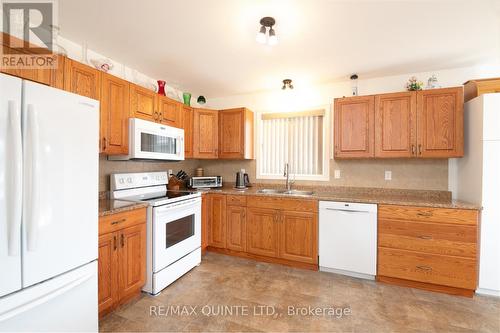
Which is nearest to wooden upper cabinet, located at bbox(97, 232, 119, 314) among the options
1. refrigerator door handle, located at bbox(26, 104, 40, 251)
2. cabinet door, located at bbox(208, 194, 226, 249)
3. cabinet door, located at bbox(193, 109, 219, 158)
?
refrigerator door handle, located at bbox(26, 104, 40, 251)

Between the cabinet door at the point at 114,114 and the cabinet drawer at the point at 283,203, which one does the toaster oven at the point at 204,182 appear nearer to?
the cabinet drawer at the point at 283,203

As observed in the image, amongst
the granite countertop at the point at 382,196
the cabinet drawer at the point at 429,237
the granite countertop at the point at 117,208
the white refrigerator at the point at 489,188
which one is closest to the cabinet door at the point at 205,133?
the granite countertop at the point at 382,196

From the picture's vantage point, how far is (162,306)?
2.02m

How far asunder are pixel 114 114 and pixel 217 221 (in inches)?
72.2

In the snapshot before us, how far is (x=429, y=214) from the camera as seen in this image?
7.41 feet

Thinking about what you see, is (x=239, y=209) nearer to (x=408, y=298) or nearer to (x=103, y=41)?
(x=408, y=298)

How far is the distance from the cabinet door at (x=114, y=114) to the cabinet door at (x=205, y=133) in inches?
45.0

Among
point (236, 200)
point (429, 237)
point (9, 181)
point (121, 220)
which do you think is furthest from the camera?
point (236, 200)

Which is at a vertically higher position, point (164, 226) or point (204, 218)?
point (164, 226)

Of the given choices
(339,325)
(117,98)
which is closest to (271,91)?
(117,98)

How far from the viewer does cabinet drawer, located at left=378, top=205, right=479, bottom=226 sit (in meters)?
2.15

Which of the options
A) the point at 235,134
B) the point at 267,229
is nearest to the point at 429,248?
the point at 267,229

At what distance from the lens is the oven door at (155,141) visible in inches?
92.4

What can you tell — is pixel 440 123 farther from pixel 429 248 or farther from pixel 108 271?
pixel 108 271
